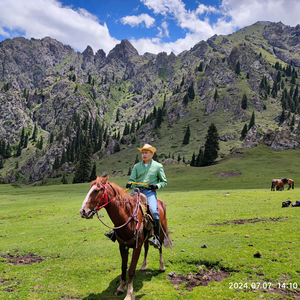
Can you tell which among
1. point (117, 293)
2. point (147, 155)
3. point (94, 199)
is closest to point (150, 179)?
point (147, 155)

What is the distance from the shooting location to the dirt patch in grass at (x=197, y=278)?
8.51 metres

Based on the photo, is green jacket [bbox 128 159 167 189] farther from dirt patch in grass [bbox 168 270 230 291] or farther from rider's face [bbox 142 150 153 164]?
dirt patch in grass [bbox 168 270 230 291]

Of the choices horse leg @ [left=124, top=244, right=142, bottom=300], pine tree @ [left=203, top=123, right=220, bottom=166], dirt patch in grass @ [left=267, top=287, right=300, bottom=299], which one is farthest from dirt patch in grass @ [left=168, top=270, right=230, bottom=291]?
pine tree @ [left=203, top=123, right=220, bottom=166]

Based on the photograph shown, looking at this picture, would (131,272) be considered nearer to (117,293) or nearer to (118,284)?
(117,293)

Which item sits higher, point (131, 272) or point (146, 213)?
point (146, 213)

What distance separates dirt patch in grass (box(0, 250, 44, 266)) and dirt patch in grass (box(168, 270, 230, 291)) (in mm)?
8270

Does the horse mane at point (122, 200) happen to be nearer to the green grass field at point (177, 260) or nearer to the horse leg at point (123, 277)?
the horse leg at point (123, 277)

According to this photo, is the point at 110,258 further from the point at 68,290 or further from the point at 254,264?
the point at 254,264

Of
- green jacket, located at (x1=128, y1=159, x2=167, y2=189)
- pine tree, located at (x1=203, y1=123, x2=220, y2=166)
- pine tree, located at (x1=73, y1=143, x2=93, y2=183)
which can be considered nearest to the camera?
green jacket, located at (x1=128, y1=159, x2=167, y2=189)

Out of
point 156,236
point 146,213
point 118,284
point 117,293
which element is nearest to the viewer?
point 117,293

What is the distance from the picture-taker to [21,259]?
1168 centimetres

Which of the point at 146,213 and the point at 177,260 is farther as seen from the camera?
the point at 177,260

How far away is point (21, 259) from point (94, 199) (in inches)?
348

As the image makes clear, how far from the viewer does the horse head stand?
272 inches
